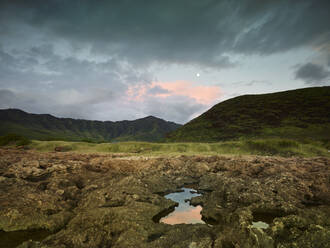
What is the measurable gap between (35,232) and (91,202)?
4.41 m

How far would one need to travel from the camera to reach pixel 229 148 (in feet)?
173

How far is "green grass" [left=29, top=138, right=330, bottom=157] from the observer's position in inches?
1802

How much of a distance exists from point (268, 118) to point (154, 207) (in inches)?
4776

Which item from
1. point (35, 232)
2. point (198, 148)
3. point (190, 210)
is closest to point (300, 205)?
point (190, 210)

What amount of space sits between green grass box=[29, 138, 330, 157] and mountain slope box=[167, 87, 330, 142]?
127 ft

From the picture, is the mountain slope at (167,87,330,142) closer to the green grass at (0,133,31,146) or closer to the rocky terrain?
the green grass at (0,133,31,146)

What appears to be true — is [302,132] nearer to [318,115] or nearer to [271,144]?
[318,115]

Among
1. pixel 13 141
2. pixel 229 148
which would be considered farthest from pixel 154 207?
pixel 13 141

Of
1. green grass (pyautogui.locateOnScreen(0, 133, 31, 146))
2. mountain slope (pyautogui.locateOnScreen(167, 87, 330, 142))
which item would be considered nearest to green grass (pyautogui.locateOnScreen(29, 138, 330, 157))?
green grass (pyautogui.locateOnScreen(0, 133, 31, 146))

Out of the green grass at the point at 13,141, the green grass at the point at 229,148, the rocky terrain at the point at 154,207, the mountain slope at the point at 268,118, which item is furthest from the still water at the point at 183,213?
the mountain slope at the point at 268,118

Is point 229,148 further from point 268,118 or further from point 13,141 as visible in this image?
point 13,141

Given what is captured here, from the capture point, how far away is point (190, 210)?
683 inches

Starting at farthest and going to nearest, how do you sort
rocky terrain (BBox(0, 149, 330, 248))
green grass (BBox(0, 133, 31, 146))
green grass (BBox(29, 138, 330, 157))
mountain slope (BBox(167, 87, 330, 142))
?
mountain slope (BBox(167, 87, 330, 142)), green grass (BBox(0, 133, 31, 146)), green grass (BBox(29, 138, 330, 157)), rocky terrain (BBox(0, 149, 330, 248))

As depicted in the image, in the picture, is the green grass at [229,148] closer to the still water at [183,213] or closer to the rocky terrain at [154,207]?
the rocky terrain at [154,207]
